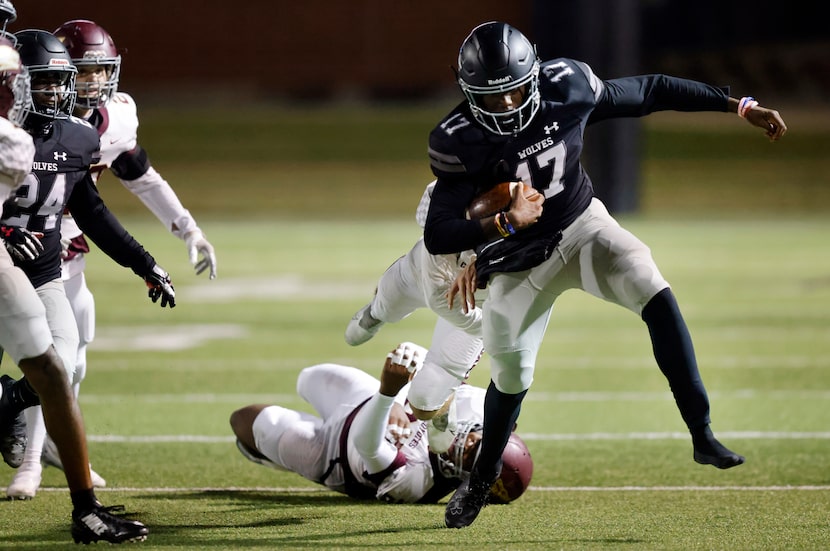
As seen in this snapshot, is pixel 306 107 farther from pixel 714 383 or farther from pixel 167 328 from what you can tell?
pixel 714 383

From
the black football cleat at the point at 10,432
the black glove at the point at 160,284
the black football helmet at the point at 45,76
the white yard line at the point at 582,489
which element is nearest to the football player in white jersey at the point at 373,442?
the white yard line at the point at 582,489

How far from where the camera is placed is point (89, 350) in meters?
6.79

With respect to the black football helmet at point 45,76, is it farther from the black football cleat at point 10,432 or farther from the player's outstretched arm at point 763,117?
the player's outstretched arm at point 763,117

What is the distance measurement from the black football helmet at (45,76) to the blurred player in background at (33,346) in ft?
1.03

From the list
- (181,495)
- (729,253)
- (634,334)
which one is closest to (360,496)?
(181,495)

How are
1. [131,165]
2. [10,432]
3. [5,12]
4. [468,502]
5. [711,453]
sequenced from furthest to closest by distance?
[131,165]
[5,12]
[10,432]
[468,502]
[711,453]

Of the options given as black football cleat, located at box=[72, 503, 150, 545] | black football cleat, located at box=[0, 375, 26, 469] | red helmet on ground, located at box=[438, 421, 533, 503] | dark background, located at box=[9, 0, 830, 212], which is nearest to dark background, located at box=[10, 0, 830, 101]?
dark background, located at box=[9, 0, 830, 212]

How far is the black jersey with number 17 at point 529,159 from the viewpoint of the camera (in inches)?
130

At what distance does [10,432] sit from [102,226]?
25.7 inches

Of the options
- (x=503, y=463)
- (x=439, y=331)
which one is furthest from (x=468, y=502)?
(x=439, y=331)

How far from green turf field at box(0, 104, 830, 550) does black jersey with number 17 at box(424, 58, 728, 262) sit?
0.81 metres

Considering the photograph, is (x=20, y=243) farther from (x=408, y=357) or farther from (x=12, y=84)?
(x=408, y=357)

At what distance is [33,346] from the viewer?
9.61ft

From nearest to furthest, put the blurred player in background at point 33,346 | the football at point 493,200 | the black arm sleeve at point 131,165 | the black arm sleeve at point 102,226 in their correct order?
1. the blurred player in background at point 33,346
2. the football at point 493,200
3. the black arm sleeve at point 102,226
4. the black arm sleeve at point 131,165
